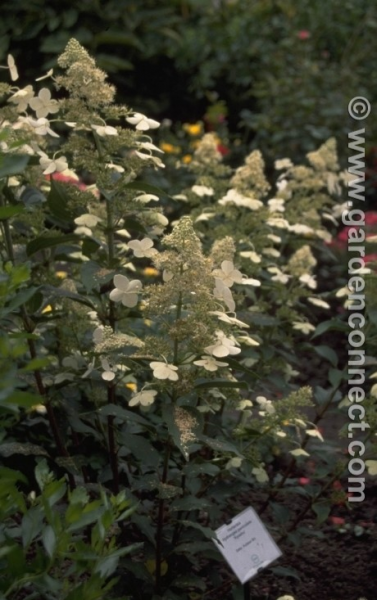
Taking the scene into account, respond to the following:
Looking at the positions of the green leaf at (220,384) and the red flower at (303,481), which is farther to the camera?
the red flower at (303,481)

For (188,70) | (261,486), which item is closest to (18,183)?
(261,486)

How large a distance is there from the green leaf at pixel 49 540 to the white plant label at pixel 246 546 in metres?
0.76

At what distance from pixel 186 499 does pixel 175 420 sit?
0.93 feet

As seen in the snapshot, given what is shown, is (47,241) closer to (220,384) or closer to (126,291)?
(126,291)

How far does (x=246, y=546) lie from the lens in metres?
2.31

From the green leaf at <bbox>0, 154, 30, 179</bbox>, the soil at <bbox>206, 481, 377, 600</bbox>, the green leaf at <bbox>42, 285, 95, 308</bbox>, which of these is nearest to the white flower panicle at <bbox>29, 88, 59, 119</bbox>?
the green leaf at <bbox>42, 285, 95, 308</bbox>

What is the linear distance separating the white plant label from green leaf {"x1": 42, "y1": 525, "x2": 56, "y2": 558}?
0.76 metres

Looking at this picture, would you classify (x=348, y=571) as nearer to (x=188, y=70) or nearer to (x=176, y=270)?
(x=176, y=270)

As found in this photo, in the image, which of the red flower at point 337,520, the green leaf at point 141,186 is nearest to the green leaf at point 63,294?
the green leaf at point 141,186

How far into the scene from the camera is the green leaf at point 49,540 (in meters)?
1.54

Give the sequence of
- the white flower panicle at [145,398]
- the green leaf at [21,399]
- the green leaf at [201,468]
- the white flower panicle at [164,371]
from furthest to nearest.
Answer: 1. the green leaf at [201,468]
2. the white flower panicle at [145,398]
3. the white flower panicle at [164,371]
4. the green leaf at [21,399]

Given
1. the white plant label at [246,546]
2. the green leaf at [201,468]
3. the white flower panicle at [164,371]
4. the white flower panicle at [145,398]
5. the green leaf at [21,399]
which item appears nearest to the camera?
the green leaf at [21,399]

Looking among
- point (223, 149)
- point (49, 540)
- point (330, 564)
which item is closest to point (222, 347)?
point (49, 540)

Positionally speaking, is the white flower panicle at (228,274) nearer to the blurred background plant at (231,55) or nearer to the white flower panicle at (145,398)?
the white flower panicle at (145,398)
